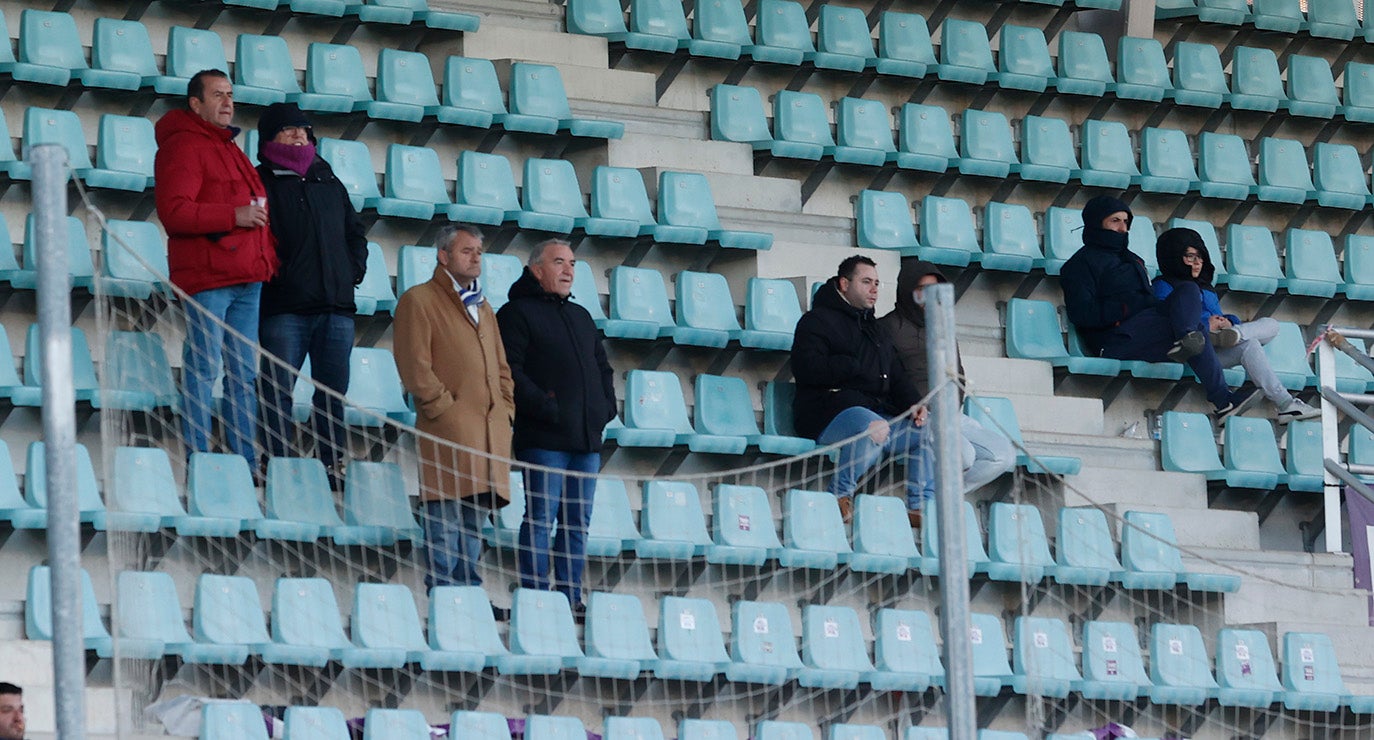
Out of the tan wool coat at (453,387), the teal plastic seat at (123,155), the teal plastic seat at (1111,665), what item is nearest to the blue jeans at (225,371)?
the tan wool coat at (453,387)

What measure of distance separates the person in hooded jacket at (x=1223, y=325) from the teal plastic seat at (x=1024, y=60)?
132 cm

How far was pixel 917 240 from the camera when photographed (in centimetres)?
1070

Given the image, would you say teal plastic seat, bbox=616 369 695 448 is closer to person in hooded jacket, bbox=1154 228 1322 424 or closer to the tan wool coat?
the tan wool coat

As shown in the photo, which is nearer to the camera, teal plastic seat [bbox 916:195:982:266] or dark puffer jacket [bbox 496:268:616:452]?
dark puffer jacket [bbox 496:268:616:452]

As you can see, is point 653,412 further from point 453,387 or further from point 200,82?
point 200,82

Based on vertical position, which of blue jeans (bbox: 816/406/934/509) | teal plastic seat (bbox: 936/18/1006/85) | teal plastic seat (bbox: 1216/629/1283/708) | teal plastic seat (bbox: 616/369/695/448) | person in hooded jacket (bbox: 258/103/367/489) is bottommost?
teal plastic seat (bbox: 1216/629/1283/708)

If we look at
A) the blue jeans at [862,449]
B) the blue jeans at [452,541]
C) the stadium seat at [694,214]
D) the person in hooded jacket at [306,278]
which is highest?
the stadium seat at [694,214]

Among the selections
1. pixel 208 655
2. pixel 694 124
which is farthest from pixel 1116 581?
pixel 208 655

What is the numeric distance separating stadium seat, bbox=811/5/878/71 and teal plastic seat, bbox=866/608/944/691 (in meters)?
3.23

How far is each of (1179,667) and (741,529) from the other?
1775 mm

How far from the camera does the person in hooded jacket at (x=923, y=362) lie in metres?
9.07

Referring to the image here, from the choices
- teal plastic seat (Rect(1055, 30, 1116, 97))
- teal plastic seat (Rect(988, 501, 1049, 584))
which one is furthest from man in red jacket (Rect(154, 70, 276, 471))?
teal plastic seat (Rect(1055, 30, 1116, 97))

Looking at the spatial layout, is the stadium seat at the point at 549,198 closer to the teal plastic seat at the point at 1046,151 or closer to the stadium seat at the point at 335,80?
the stadium seat at the point at 335,80

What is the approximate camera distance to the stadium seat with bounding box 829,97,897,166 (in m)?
10.8
